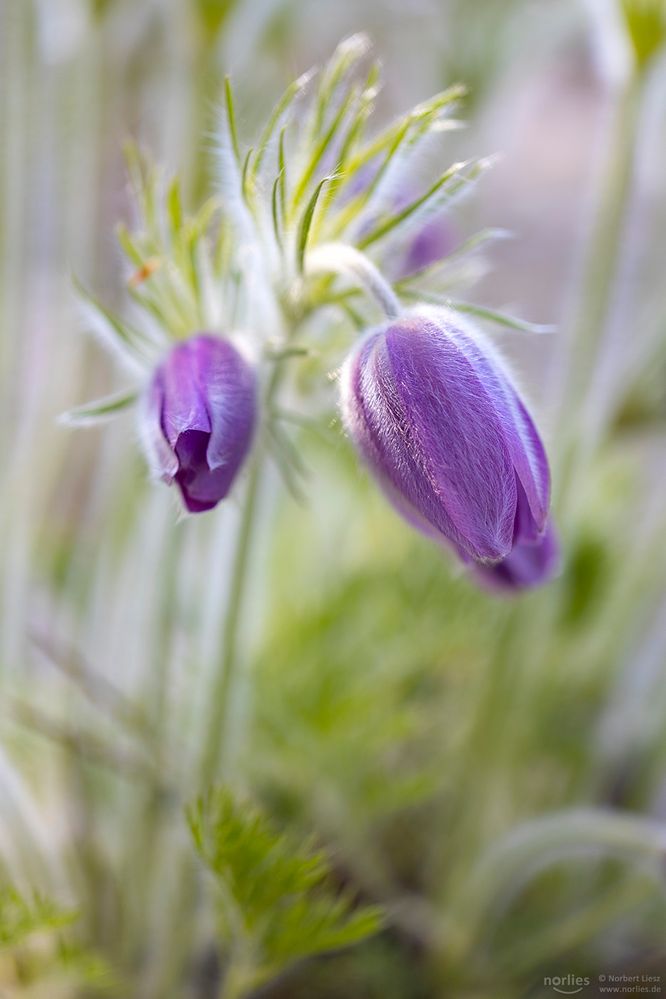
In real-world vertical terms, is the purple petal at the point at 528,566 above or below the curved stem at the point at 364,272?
below

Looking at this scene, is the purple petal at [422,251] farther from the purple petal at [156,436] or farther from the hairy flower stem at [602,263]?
the purple petal at [156,436]

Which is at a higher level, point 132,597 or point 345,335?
point 345,335

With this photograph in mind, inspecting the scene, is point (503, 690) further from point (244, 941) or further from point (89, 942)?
point (89, 942)

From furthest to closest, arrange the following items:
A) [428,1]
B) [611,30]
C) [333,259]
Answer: [428,1] → [611,30] → [333,259]

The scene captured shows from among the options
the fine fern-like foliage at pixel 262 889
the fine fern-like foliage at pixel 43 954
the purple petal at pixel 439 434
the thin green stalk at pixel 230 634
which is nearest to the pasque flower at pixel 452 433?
the purple petal at pixel 439 434

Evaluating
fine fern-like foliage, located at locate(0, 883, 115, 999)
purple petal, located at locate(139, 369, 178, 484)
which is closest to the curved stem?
purple petal, located at locate(139, 369, 178, 484)

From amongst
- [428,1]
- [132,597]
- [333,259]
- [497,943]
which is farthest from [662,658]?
[428,1]
